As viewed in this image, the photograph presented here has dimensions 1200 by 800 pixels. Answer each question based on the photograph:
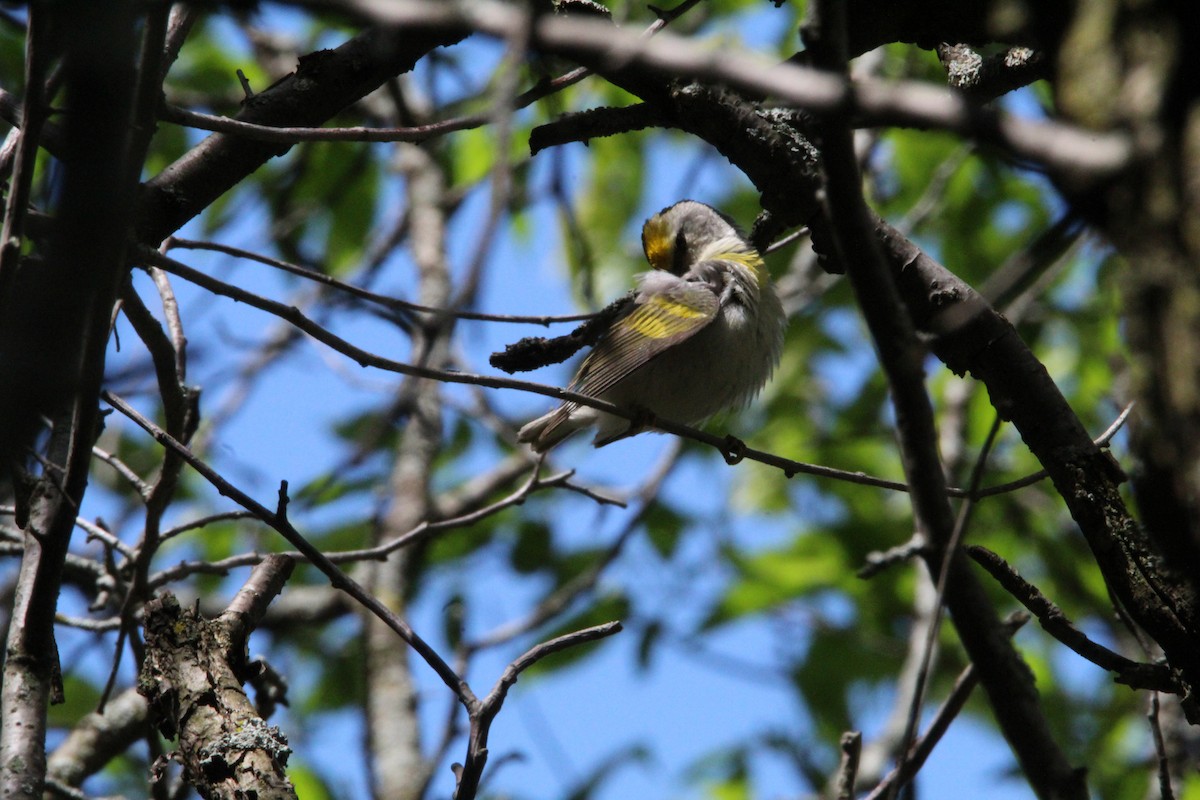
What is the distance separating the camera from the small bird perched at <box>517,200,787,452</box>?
4.59m

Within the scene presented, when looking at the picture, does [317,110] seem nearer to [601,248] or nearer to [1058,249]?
[1058,249]

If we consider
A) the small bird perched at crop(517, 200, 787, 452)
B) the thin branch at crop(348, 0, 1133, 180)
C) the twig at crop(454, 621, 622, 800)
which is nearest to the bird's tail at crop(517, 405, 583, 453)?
the small bird perched at crop(517, 200, 787, 452)

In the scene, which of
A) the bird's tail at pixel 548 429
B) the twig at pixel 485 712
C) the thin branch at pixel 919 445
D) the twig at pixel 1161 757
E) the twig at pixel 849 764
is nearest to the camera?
the thin branch at pixel 919 445

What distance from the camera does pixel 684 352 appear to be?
4.64 m

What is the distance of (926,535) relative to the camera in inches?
56.7

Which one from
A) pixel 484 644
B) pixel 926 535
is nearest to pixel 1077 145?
pixel 926 535

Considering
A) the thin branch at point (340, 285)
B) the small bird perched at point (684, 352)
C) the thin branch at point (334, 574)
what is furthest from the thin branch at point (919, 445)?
the small bird perched at point (684, 352)

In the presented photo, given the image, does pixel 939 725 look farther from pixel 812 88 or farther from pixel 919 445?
pixel 812 88

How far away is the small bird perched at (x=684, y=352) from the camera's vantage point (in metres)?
4.59

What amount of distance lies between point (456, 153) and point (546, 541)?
8.28 ft

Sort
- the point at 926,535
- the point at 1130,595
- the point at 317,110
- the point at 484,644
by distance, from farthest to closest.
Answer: the point at 484,644 → the point at 317,110 → the point at 1130,595 → the point at 926,535

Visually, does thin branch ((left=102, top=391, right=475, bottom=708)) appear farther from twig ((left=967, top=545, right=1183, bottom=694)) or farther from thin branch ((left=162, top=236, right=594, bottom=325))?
twig ((left=967, top=545, right=1183, bottom=694))

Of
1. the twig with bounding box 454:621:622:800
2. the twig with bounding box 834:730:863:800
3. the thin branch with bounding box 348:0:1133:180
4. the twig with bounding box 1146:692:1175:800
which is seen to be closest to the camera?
the thin branch with bounding box 348:0:1133:180

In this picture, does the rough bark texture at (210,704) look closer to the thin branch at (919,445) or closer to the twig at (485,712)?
the twig at (485,712)
